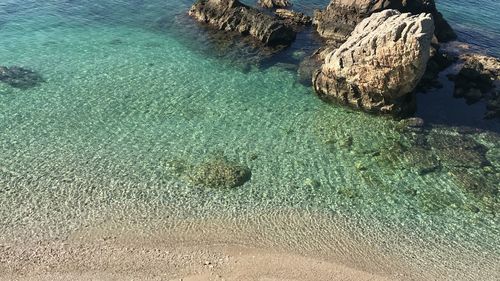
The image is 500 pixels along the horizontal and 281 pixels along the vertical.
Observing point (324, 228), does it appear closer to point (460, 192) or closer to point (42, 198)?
point (460, 192)

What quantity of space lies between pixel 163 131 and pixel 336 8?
22.8m

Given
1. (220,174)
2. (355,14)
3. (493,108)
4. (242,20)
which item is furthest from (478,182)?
(242,20)

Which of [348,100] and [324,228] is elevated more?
[348,100]

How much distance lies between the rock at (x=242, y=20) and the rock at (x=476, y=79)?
48.5 feet

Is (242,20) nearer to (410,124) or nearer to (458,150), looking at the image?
(410,124)

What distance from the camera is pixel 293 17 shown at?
154 feet

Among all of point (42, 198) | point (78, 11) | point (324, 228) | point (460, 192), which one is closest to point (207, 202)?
point (324, 228)

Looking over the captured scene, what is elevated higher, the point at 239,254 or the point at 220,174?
the point at 220,174

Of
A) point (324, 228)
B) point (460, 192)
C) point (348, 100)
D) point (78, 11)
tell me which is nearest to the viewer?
point (324, 228)

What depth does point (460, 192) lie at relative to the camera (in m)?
26.2

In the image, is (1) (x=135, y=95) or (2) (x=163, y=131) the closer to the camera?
(2) (x=163, y=131)

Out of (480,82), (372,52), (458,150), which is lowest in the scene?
(458,150)

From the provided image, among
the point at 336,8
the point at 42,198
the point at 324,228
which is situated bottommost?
the point at 42,198

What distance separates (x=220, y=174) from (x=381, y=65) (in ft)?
43.2
